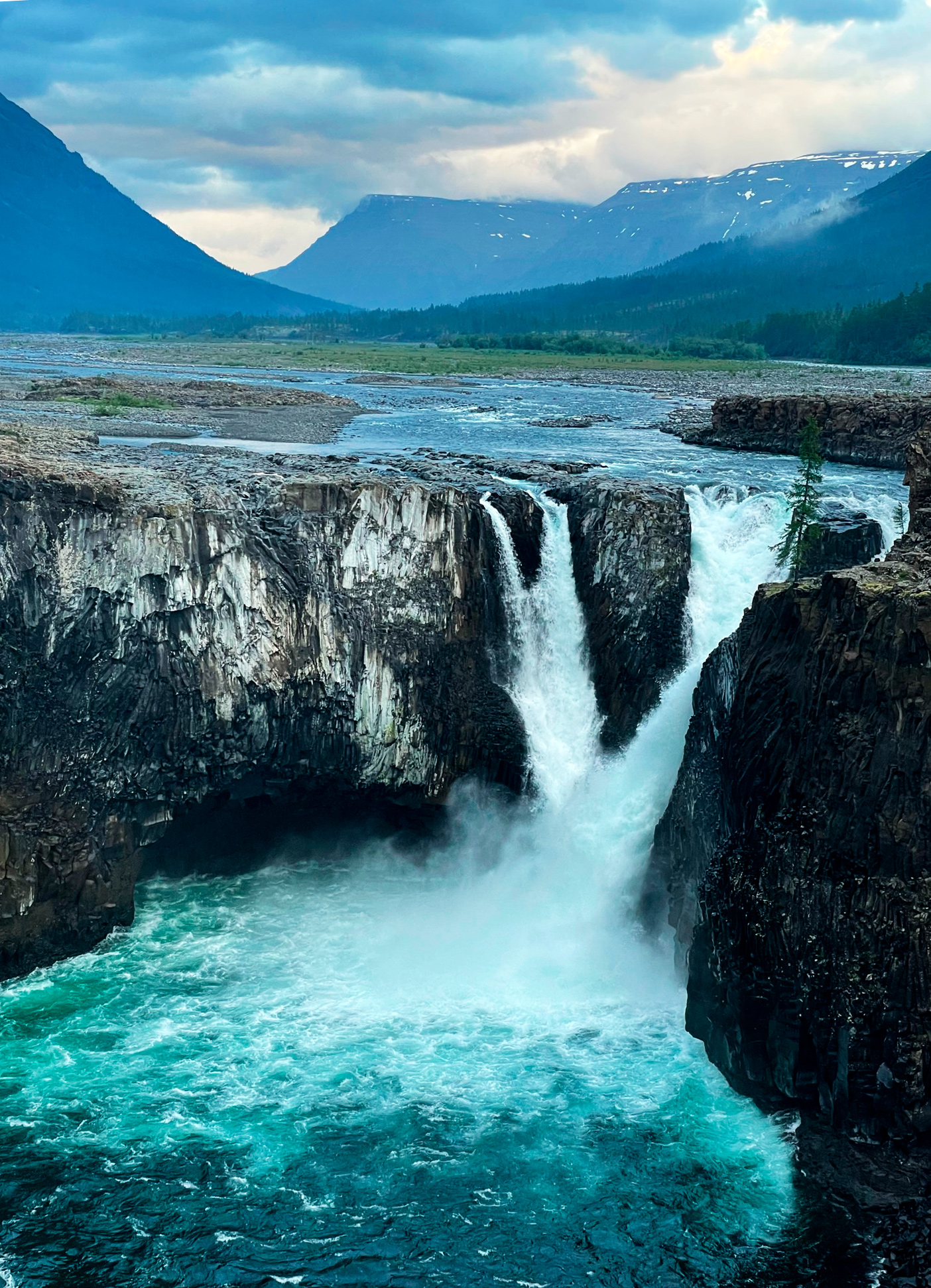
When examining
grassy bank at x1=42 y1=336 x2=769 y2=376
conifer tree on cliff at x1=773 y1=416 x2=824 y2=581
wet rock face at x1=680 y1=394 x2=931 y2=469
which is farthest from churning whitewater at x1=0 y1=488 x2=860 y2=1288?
grassy bank at x1=42 y1=336 x2=769 y2=376

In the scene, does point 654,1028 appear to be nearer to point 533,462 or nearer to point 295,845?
point 295,845

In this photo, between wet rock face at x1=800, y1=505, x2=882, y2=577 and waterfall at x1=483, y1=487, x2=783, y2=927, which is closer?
waterfall at x1=483, y1=487, x2=783, y2=927

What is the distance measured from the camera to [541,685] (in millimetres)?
38375

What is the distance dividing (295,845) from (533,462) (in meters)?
18.6

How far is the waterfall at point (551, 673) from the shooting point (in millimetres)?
37469

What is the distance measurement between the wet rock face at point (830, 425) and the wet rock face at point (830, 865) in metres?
31.2

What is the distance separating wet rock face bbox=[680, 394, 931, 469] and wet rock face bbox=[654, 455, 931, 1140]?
31.2 meters

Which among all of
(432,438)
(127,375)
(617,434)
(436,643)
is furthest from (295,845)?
(127,375)

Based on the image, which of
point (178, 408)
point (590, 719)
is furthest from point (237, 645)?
point (178, 408)

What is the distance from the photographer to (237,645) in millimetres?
34594

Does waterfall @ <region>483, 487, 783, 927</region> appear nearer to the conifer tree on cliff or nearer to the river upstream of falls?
the river upstream of falls

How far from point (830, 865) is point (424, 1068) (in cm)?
991

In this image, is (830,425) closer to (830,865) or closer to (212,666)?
(212,666)

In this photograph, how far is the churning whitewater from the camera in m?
22.7
